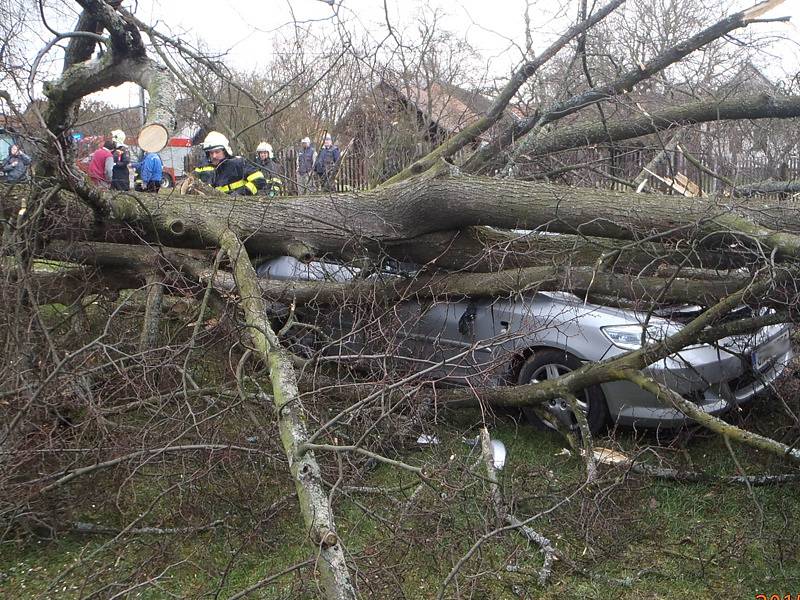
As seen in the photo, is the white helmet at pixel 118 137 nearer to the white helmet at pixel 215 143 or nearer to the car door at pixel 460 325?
the white helmet at pixel 215 143

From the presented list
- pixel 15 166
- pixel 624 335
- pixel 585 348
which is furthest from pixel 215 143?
pixel 624 335

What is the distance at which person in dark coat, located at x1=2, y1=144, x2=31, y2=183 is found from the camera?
471 centimetres

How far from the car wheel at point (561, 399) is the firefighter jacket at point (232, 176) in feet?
13.6

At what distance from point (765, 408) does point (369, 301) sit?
275 cm

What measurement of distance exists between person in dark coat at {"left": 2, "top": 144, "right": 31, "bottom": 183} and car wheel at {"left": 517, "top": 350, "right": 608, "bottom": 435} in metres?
3.55

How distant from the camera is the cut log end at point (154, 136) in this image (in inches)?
199

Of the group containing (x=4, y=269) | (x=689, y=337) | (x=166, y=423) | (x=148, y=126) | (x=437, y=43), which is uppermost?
(x=437, y=43)

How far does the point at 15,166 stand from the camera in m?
4.79

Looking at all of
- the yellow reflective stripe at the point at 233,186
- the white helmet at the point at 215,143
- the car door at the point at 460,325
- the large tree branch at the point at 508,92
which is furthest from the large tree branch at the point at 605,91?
the white helmet at the point at 215,143

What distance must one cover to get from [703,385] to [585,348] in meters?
0.75

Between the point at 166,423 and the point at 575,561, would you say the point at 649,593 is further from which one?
the point at 166,423

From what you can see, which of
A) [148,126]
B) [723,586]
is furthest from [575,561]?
[148,126]

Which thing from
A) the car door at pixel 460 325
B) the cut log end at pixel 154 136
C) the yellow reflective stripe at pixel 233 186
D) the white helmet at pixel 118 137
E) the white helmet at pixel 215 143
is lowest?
the car door at pixel 460 325

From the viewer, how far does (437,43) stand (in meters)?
9.43
